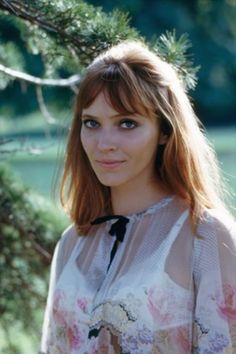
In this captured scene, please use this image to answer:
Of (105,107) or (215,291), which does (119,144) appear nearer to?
(105,107)

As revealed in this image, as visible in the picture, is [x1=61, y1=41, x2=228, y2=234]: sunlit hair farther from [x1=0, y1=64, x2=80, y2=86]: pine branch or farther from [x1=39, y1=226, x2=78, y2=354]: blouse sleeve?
[x1=0, y1=64, x2=80, y2=86]: pine branch

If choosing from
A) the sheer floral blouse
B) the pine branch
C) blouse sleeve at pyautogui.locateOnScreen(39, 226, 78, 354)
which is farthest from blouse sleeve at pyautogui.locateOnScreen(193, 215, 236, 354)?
the pine branch

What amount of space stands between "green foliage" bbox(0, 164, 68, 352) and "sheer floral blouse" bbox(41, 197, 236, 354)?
101 cm

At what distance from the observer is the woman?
238 centimetres

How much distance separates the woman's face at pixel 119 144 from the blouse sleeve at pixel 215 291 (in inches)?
9.3

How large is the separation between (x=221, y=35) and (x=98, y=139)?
24.7m

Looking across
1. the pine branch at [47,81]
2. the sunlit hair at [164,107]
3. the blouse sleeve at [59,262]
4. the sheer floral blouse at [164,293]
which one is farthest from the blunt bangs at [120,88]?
the pine branch at [47,81]

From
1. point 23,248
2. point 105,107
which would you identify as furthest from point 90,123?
point 23,248

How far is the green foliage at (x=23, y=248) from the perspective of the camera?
3520 millimetres

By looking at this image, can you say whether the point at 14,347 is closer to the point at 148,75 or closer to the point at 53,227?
the point at 53,227

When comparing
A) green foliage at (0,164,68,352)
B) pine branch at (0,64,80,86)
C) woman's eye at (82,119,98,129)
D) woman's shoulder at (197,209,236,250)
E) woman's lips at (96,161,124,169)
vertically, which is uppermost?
pine branch at (0,64,80,86)

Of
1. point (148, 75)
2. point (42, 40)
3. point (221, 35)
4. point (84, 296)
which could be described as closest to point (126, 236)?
point (84, 296)

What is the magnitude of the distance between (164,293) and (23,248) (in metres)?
1.36

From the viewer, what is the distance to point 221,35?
26.8 m
